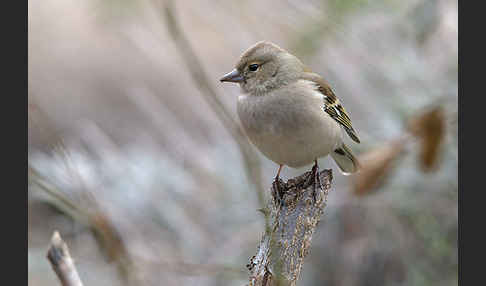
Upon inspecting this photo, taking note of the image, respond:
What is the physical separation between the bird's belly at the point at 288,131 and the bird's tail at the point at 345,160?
485mm

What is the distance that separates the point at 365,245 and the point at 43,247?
3.12 meters

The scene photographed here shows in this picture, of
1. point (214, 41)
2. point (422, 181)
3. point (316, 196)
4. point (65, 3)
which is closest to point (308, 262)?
point (422, 181)

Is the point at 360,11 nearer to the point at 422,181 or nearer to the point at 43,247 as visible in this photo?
the point at 422,181

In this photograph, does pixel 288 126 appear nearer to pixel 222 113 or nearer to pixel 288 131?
pixel 288 131

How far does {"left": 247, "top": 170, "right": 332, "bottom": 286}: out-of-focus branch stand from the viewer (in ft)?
8.85

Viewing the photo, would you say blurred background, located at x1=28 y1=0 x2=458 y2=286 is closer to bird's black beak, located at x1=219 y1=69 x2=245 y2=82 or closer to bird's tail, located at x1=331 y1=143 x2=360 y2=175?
bird's tail, located at x1=331 y1=143 x2=360 y2=175

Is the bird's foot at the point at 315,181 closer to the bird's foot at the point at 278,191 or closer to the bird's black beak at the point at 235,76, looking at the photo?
the bird's foot at the point at 278,191

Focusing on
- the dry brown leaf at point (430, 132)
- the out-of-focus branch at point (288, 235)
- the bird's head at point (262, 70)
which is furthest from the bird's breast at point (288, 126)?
the dry brown leaf at point (430, 132)

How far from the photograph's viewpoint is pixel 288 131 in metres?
3.75

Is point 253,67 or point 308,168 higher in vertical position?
point 308,168

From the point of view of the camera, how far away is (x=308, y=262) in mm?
6152

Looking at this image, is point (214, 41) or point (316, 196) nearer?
point (316, 196)

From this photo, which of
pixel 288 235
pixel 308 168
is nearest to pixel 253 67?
pixel 288 235

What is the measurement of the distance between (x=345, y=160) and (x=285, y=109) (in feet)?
2.65
